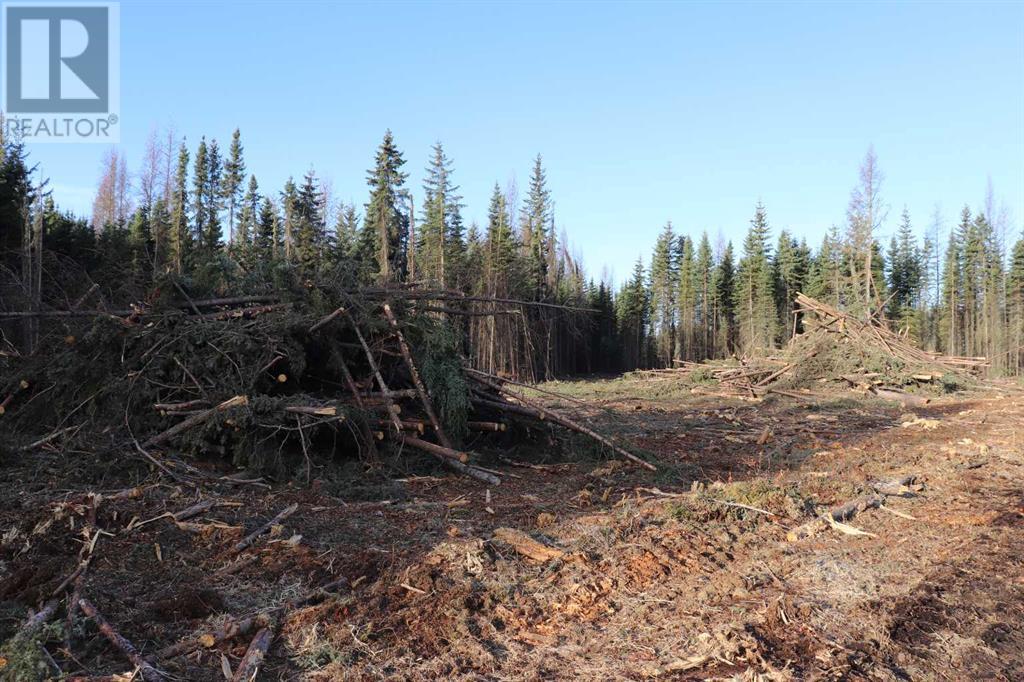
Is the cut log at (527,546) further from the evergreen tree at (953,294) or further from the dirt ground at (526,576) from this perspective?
the evergreen tree at (953,294)

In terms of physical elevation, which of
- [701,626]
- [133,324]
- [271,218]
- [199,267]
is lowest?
[701,626]

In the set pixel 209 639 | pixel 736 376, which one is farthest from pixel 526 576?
pixel 736 376

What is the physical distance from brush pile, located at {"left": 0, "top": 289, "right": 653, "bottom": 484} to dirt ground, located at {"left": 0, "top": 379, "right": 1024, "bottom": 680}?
51 cm

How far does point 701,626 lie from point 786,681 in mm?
655

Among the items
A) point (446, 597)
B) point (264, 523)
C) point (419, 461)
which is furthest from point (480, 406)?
point (446, 597)

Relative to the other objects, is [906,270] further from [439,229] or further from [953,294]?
[439,229]

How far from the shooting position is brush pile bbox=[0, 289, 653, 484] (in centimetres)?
653

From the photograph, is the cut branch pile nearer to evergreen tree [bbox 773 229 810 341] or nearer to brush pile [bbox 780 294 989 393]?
brush pile [bbox 780 294 989 393]

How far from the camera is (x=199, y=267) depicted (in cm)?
884

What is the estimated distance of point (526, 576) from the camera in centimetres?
419

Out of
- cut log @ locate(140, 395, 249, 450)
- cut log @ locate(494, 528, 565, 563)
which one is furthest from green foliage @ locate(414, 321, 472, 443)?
cut log @ locate(494, 528, 565, 563)

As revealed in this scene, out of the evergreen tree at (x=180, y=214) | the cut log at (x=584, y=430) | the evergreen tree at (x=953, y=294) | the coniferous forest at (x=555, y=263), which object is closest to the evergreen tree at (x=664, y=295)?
the coniferous forest at (x=555, y=263)

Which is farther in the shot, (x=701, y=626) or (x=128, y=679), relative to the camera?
(x=701, y=626)

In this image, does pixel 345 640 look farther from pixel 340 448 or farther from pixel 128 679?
pixel 340 448
